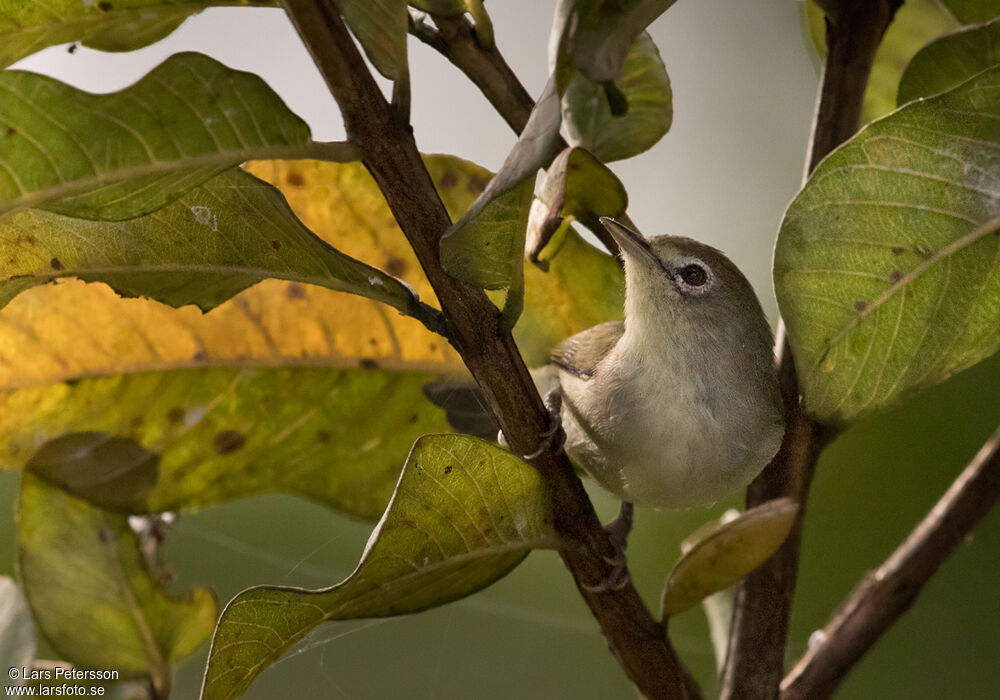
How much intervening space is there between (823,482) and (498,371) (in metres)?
1.59

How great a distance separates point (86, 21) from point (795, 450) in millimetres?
869

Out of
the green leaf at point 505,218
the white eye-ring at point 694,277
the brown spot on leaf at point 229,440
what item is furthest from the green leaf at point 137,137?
the white eye-ring at point 694,277

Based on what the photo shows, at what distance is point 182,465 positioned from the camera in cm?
123

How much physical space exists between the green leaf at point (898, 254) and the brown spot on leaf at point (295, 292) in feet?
2.01

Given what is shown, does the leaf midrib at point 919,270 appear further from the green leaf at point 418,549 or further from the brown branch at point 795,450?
the green leaf at point 418,549

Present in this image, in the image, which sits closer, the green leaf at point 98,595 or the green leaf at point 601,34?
the green leaf at point 601,34

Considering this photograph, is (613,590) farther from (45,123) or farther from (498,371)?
(45,123)

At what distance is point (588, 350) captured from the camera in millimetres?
1436

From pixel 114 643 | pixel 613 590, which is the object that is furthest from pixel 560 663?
pixel 613 590

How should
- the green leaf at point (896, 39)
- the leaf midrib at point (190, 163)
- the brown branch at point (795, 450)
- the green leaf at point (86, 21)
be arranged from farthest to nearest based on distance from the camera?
the green leaf at point (896, 39) < the brown branch at point (795, 450) < the green leaf at point (86, 21) < the leaf midrib at point (190, 163)

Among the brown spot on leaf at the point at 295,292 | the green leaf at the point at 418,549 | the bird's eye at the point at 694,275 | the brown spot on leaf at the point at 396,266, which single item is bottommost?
the green leaf at the point at 418,549

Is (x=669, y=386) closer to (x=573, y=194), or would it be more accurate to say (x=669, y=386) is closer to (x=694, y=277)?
(x=694, y=277)

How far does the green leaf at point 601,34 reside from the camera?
0.64 meters

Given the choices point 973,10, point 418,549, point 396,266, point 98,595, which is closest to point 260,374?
point 396,266
